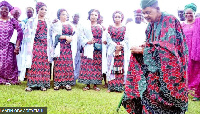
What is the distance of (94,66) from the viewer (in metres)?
6.50

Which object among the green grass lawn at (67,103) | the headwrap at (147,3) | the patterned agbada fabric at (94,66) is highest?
the headwrap at (147,3)

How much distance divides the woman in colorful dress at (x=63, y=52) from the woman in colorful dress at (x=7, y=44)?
1.20 meters

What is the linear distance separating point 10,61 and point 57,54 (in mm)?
1588

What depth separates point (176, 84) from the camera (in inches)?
101

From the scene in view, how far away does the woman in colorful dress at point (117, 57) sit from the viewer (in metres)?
6.28

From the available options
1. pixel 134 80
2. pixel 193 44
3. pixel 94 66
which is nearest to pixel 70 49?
pixel 94 66

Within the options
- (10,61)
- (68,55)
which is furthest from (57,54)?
(10,61)

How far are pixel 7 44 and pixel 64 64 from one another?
1.84 meters

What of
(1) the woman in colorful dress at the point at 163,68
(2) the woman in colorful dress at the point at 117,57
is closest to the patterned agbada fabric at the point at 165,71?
(1) the woman in colorful dress at the point at 163,68

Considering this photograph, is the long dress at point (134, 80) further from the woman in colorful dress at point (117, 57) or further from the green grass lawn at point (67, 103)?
the woman in colorful dress at point (117, 57)

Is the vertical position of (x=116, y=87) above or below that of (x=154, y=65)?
below

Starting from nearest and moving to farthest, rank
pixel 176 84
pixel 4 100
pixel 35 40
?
1. pixel 176 84
2. pixel 4 100
3. pixel 35 40

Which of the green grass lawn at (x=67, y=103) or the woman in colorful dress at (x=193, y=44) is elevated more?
the woman in colorful dress at (x=193, y=44)

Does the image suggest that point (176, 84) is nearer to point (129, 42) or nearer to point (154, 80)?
point (154, 80)
